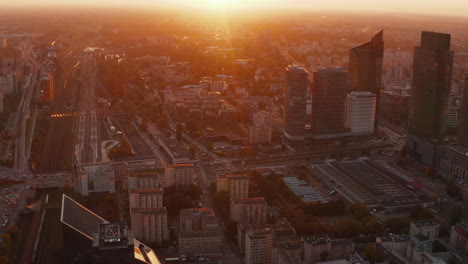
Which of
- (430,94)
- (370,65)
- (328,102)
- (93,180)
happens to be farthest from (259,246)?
(370,65)

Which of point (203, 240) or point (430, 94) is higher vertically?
point (430, 94)


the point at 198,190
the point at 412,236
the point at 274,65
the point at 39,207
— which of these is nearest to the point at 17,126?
the point at 39,207

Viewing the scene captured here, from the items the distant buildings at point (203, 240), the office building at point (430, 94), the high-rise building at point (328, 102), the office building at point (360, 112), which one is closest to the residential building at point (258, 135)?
→ the high-rise building at point (328, 102)

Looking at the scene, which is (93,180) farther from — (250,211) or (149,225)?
(250,211)

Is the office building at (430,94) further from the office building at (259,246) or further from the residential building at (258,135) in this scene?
the office building at (259,246)

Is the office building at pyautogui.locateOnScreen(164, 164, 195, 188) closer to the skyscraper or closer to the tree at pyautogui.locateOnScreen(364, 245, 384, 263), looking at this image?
the tree at pyautogui.locateOnScreen(364, 245, 384, 263)

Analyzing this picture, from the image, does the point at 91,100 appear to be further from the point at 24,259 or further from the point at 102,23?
the point at 102,23
